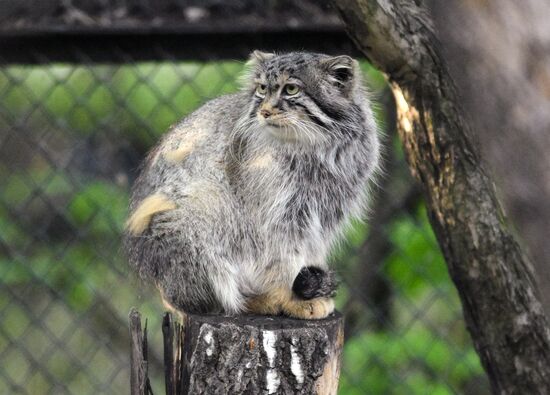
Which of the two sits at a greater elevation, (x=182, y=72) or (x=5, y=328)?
(x=182, y=72)

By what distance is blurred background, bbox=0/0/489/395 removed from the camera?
5.42 m

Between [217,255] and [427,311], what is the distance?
8.64ft

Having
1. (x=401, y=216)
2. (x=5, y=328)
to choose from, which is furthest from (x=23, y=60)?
(x=401, y=216)

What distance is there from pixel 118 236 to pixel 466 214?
87.1 inches

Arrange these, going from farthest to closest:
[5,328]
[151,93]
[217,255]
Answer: [5,328] < [151,93] < [217,255]

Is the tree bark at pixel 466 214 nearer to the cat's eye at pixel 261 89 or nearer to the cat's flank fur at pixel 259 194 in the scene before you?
the cat's flank fur at pixel 259 194

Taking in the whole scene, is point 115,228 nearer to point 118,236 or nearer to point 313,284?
point 118,236

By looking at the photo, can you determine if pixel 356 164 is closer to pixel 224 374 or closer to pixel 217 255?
pixel 217 255

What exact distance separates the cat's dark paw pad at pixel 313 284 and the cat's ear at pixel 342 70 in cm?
69

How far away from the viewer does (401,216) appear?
5.71 metres

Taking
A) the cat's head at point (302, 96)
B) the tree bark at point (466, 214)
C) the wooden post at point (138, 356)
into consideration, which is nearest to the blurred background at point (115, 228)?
the tree bark at point (466, 214)

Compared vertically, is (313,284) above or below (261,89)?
below

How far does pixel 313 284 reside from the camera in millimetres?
3748

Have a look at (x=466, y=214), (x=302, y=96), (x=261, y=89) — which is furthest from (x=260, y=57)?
(x=466, y=214)
